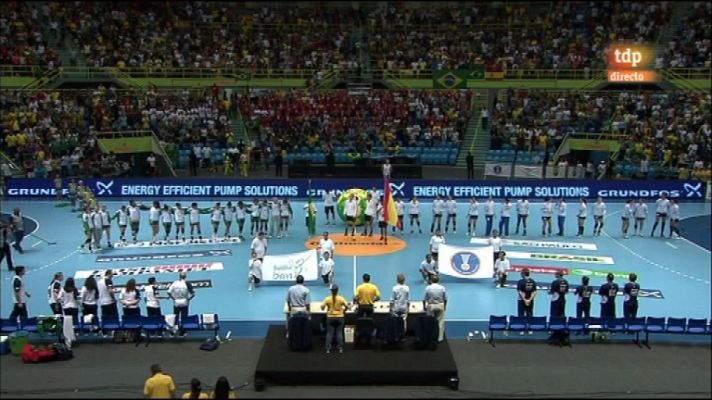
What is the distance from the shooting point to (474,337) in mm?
15820

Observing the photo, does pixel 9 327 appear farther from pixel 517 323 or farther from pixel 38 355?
pixel 517 323

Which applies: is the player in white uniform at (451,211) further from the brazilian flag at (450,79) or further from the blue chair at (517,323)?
the brazilian flag at (450,79)

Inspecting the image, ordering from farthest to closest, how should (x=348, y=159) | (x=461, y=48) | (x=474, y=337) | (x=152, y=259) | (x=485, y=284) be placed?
(x=461, y=48) → (x=348, y=159) → (x=152, y=259) → (x=485, y=284) → (x=474, y=337)

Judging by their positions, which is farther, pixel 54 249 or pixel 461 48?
→ pixel 461 48

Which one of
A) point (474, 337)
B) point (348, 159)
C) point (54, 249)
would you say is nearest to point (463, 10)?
point (348, 159)

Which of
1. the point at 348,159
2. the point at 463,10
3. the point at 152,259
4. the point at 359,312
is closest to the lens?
the point at 359,312

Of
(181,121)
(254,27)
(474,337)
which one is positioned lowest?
(474,337)

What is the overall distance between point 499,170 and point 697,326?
2040cm

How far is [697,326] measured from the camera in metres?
15.1

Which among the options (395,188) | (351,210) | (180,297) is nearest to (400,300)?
(180,297)

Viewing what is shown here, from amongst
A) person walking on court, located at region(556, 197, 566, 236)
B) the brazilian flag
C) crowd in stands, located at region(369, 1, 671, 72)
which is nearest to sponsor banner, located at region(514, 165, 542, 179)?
the brazilian flag

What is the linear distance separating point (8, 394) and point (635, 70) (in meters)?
34.1

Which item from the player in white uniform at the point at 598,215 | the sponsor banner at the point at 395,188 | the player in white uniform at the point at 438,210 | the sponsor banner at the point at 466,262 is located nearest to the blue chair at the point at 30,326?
the sponsor banner at the point at 466,262

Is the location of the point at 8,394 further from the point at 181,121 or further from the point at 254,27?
the point at 254,27
